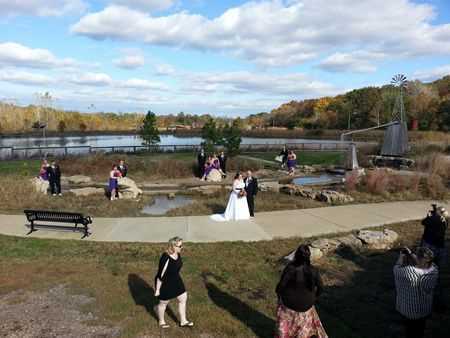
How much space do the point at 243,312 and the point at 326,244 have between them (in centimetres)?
374

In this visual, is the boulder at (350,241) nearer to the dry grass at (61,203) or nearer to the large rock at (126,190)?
the dry grass at (61,203)

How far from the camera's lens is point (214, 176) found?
70.8 feet

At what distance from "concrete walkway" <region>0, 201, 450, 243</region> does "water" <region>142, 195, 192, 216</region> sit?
147cm

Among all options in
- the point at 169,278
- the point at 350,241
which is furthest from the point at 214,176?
the point at 169,278

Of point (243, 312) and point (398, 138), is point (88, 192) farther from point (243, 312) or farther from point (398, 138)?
point (398, 138)

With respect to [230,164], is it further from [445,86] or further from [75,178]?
[445,86]

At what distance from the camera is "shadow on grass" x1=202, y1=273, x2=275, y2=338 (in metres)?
5.51

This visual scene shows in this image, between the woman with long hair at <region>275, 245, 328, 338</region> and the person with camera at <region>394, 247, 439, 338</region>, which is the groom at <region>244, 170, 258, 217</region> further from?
the woman with long hair at <region>275, 245, 328, 338</region>

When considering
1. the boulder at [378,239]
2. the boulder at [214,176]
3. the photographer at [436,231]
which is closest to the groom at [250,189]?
the boulder at [378,239]

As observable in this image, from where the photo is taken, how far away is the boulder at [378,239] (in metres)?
9.52

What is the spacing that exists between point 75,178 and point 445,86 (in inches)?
3884

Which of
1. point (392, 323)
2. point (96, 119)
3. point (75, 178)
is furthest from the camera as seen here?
point (96, 119)

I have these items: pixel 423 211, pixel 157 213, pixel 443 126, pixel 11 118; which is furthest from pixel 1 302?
pixel 11 118

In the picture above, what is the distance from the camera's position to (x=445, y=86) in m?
94.2
